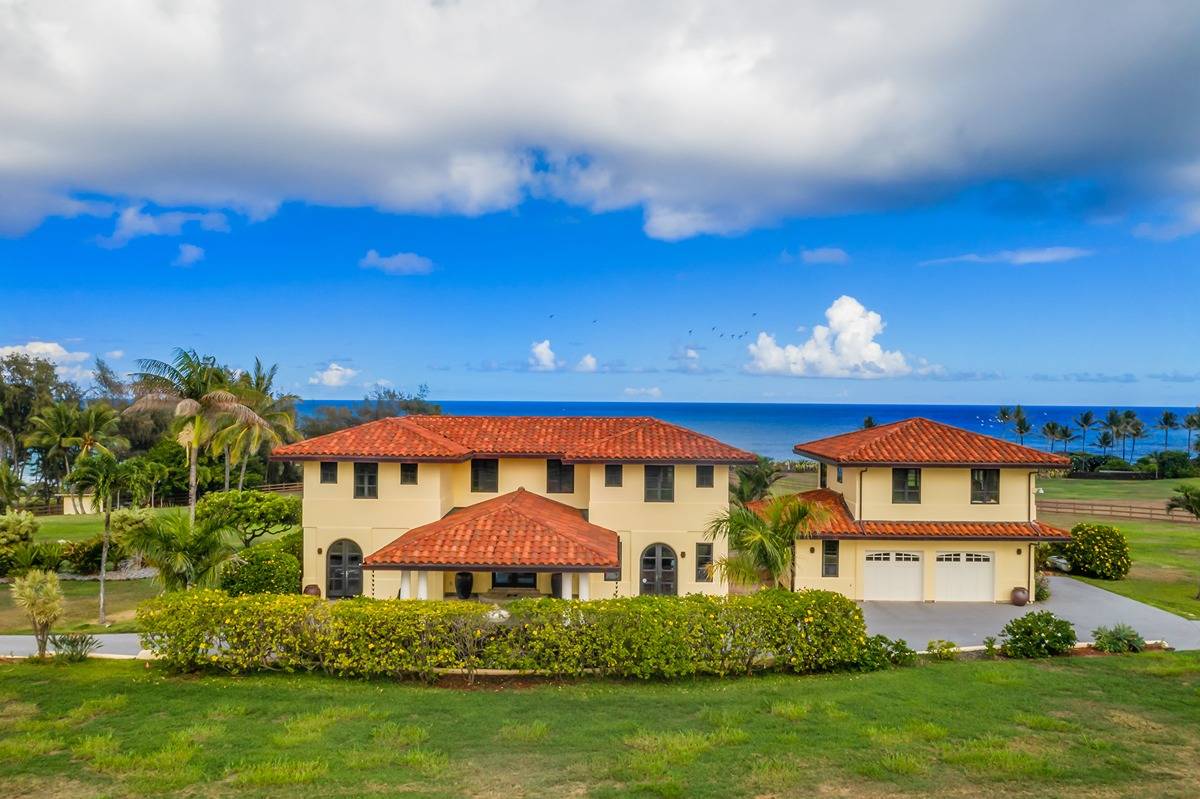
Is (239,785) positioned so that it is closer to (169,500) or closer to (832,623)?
(832,623)

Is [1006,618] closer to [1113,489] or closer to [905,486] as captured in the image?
[905,486]

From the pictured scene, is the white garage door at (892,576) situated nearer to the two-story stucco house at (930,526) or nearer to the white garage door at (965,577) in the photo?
the two-story stucco house at (930,526)

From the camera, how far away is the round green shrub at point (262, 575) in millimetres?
21703

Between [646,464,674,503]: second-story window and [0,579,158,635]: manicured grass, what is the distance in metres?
13.7

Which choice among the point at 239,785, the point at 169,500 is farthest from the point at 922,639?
the point at 169,500

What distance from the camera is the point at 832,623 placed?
1482 cm

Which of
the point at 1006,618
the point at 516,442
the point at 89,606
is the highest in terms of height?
the point at 516,442

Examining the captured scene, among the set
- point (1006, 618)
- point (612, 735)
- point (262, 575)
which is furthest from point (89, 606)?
point (1006, 618)

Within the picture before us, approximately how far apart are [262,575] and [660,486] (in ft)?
40.3

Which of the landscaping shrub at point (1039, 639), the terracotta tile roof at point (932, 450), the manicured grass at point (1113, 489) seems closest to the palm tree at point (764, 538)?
the landscaping shrub at point (1039, 639)

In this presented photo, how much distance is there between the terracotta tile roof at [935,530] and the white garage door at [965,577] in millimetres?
961

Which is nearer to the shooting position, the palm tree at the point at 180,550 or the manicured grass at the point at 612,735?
the manicured grass at the point at 612,735

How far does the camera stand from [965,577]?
24.4 meters

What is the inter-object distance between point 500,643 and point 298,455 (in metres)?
11.5
